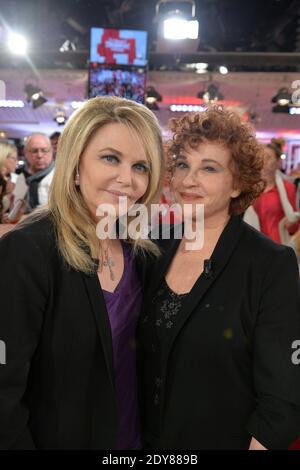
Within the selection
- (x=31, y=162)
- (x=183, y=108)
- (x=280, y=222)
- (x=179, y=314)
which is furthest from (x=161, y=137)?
(x=183, y=108)

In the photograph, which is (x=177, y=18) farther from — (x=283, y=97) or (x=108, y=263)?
(x=108, y=263)

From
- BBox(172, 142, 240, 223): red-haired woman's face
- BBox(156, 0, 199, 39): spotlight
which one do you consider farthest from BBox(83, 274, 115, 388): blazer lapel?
BBox(156, 0, 199, 39): spotlight

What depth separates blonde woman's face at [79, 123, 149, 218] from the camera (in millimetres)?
1280

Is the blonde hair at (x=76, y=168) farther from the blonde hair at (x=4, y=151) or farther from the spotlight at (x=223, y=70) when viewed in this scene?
the spotlight at (x=223, y=70)

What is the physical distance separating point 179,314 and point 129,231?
0.39 m

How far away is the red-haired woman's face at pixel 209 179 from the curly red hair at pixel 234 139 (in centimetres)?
2

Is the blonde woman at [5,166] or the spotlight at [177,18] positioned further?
the spotlight at [177,18]

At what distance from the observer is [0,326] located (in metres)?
1.09

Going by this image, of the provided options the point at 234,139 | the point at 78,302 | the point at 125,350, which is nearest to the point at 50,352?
the point at 78,302

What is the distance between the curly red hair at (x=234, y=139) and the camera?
4.56ft

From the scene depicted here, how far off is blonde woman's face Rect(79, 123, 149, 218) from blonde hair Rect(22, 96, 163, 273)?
0.02m

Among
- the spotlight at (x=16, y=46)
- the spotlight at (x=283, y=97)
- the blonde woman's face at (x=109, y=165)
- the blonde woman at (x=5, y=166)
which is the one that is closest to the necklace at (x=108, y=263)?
the blonde woman's face at (x=109, y=165)

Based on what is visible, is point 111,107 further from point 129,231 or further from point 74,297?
point 74,297

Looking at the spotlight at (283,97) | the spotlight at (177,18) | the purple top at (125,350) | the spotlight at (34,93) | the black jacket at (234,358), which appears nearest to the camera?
the black jacket at (234,358)
